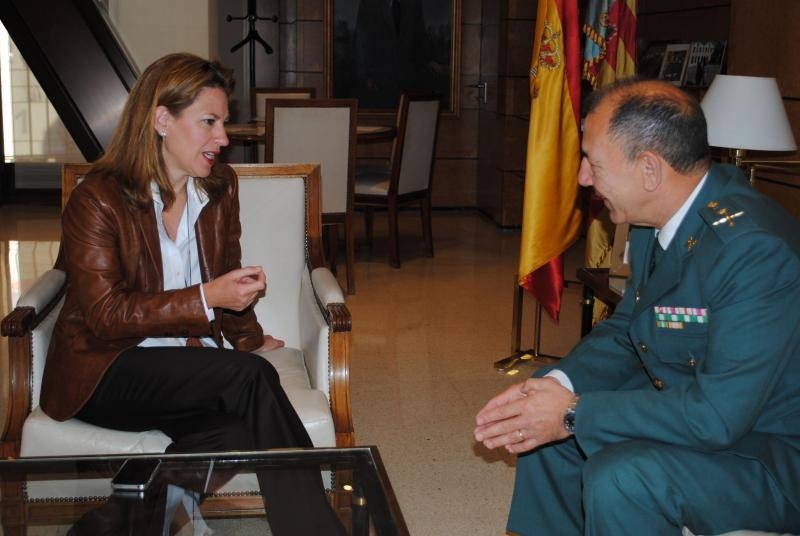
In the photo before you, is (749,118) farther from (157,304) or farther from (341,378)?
(157,304)

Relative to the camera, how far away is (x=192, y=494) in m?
2.08

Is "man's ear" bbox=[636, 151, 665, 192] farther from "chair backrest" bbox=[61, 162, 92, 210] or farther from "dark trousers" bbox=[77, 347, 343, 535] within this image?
"chair backrest" bbox=[61, 162, 92, 210]

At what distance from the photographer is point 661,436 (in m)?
1.93

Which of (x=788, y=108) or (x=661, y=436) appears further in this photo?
(x=788, y=108)

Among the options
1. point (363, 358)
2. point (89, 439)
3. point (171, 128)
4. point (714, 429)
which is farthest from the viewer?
point (363, 358)

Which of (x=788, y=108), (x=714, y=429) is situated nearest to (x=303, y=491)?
(x=714, y=429)

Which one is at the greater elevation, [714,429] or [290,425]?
[714,429]

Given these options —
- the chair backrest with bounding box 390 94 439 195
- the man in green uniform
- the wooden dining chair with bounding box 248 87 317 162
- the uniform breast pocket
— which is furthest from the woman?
the wooden dining chair with bounding box 248 87 317 162

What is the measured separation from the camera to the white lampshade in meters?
3.35

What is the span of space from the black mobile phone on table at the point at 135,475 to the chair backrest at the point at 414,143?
4.55 meters

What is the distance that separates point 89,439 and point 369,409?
5.29ft

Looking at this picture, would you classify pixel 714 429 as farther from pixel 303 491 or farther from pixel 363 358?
pixel 363 358

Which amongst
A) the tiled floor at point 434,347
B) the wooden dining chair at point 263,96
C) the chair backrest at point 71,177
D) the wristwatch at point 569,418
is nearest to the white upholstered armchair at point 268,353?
the chair backrest at point 71,177

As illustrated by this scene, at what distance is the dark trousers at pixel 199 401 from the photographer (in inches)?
95.7
